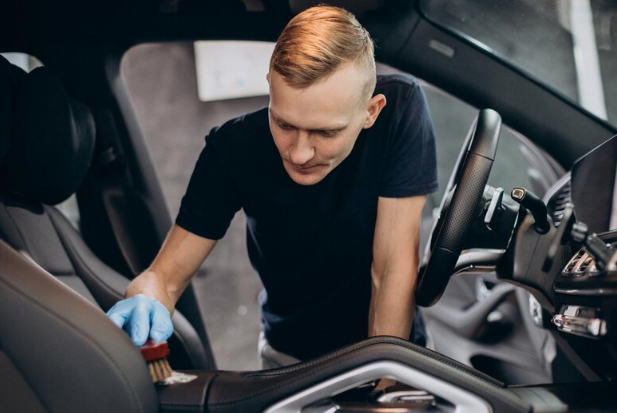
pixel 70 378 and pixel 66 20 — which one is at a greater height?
pixel 66 20

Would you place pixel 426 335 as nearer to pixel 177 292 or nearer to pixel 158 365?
pixel 177 292

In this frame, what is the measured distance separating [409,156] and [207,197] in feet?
A: 1.24

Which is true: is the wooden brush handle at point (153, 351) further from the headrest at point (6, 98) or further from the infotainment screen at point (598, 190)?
the infotainment screen at point (598, 190)

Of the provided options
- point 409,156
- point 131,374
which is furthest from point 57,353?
point 409,156

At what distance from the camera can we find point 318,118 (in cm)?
100

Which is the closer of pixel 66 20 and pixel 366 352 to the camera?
pixel 366 352

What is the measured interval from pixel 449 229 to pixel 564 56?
551mm

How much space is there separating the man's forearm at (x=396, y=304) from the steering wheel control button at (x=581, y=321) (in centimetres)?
27

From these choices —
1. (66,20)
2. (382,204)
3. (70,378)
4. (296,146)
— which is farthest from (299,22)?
(66,20)

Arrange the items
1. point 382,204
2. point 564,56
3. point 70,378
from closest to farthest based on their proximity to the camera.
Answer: point 70,378 → point 382,204 → point 564,56

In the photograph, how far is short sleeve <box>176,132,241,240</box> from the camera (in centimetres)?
127

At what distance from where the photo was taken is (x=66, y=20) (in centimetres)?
152

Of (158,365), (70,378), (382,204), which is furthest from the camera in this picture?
(382,204)

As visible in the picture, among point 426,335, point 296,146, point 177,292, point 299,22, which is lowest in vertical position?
point 426,335
